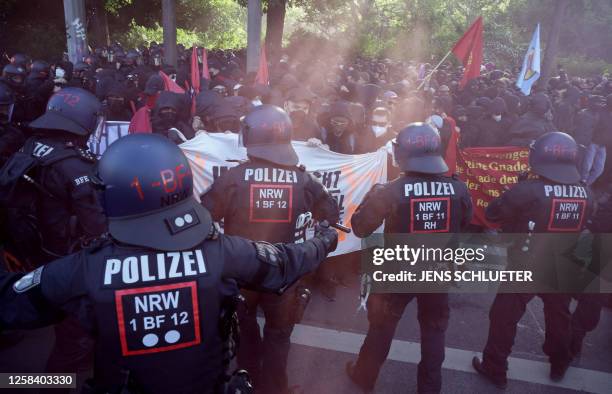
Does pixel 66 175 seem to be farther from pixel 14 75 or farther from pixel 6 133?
pixel 14 75

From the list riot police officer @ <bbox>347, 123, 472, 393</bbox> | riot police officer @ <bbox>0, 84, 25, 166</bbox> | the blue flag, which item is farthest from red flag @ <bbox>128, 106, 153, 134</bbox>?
the blue flag

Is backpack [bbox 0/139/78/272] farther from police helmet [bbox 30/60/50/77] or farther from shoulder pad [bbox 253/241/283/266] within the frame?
police helmet [bbox 30/60/50/77]

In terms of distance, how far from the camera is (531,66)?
404 inches

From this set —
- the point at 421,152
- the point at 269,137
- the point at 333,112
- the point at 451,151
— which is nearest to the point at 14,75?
the point at 333,112

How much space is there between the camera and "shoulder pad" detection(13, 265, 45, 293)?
187 cm

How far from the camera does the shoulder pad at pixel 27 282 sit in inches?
73.6

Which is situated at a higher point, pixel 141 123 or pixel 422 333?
pixel 141 123

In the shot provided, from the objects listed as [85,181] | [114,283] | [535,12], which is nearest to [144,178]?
[114,283]

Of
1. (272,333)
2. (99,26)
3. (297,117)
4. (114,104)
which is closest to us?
(272,333)

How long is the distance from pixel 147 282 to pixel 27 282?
489 mm

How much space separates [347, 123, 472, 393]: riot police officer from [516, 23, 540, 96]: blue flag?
7.83m

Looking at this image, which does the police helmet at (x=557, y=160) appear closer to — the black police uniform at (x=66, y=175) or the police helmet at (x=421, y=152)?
the police helmet at (x=421, y=152)

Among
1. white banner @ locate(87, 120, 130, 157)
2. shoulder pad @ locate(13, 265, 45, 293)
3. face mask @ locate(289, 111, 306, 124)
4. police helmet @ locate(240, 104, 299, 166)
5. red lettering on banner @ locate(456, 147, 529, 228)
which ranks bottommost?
red lettering on banner @ locate(456, 147, 529, 228)

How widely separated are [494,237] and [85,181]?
5795mm
